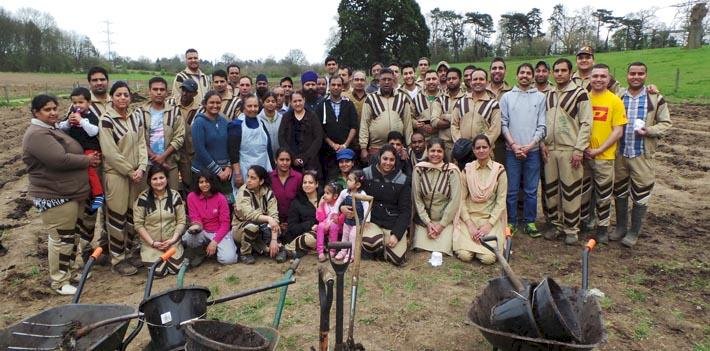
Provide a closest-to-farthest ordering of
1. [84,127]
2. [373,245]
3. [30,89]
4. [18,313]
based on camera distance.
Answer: [18,313] → [84,127] → [373,245] → [30,89]

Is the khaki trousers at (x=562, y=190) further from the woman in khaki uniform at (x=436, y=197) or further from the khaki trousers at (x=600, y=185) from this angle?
the woman in khaki uniform at (x=436, y=197)

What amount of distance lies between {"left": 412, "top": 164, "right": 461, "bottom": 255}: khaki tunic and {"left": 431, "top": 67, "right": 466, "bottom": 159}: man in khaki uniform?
0.87 meters

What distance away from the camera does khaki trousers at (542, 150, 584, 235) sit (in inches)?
226

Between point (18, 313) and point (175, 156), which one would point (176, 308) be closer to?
point (18, 313)

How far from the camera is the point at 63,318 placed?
3158mm

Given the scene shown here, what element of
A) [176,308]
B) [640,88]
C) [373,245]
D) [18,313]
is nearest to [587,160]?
[640,88]

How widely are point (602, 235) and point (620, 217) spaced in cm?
32

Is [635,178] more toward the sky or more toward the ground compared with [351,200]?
more toward the sky

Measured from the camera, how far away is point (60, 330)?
312cm

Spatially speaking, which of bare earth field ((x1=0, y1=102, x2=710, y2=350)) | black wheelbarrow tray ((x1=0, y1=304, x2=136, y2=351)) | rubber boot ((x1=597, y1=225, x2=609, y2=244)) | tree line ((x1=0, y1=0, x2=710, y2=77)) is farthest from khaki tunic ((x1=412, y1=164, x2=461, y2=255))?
tree line ((x1=0, y1=0, x2=710, y2=77))

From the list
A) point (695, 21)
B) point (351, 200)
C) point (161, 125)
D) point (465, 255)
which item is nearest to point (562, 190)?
point (465, 255)

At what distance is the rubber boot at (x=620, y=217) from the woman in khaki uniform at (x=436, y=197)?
203 cm

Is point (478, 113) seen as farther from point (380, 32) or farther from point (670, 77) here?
point (380, 32)

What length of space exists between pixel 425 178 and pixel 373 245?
3.22 ft
